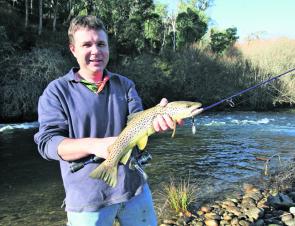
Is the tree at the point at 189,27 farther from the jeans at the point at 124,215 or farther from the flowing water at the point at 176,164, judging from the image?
the jeans at the point at 124,215

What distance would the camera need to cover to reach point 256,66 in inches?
1312

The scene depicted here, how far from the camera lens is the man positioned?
294cm

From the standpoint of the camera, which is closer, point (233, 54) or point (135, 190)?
point (135, 190)

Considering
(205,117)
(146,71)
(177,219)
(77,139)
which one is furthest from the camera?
(146,71)

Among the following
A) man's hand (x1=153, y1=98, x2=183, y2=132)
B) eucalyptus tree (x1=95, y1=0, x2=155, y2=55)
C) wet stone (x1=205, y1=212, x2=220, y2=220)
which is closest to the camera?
man's hand (x1=153, y1=98, x2=183, y2=132)

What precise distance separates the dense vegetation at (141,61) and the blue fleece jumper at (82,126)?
22.0 meters

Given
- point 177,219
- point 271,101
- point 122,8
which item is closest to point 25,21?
point 122,8

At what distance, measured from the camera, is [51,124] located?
2889 millimetres

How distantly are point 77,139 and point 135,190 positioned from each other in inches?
26.6

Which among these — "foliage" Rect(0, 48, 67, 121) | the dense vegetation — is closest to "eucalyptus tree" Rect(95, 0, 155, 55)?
the dense vegetation

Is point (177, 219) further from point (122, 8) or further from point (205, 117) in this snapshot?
point (122, 8)

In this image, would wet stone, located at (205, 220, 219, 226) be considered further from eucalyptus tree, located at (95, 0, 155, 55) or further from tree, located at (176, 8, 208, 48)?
tree, located at (176, 8, 208, 48)

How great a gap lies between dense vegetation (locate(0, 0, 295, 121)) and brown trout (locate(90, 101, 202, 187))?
22.3 m

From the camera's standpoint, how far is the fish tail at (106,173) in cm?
279
